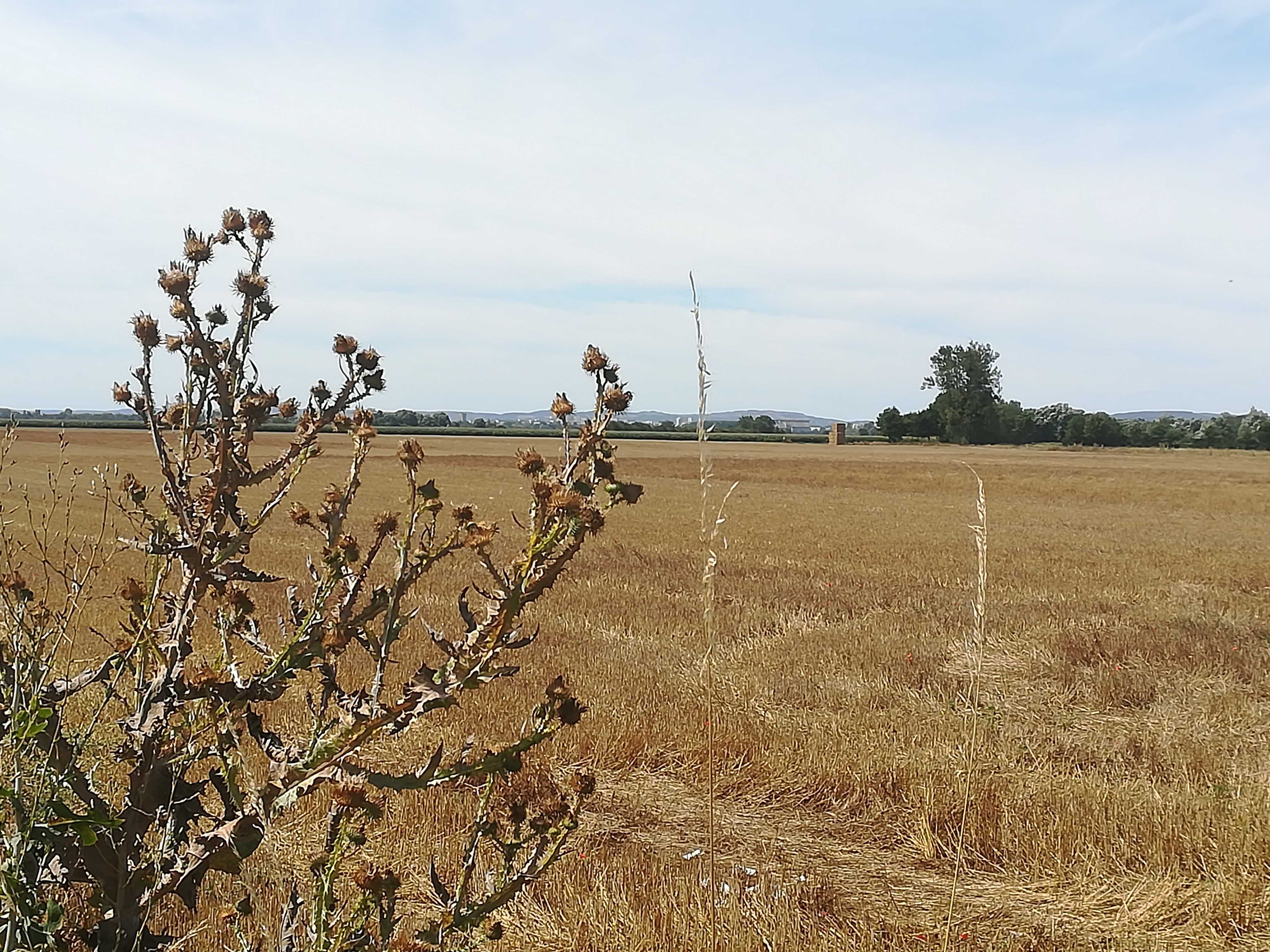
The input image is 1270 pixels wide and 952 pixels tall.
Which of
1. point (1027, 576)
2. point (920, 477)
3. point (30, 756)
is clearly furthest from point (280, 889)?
point (920, 477)

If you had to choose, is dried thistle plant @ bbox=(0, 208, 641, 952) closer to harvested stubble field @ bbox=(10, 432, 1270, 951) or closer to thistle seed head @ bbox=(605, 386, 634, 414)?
thistle seed head @ bbox=(605, 386, 634, 414)

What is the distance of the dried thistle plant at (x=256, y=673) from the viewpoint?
226cm

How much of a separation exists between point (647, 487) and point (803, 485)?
288 inches

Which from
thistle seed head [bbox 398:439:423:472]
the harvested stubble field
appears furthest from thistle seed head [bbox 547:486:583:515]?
the harvested stubble field

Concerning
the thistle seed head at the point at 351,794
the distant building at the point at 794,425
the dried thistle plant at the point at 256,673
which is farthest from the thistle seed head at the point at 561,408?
the distant building at the point at 794,425

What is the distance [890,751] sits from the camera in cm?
705

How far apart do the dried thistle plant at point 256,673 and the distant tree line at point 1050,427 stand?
8357cm

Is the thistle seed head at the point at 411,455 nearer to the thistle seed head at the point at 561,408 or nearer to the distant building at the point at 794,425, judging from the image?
the thistle seed head at the point at 561,408

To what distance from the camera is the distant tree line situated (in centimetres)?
8094

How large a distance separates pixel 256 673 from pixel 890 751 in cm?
516

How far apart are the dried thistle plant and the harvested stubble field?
101cm

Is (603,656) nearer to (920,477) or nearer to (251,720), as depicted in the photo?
(251,720)

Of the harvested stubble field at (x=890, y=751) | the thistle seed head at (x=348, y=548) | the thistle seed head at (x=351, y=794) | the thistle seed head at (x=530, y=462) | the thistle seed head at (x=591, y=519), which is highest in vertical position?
the thistle seed head at (x=530, y=462)

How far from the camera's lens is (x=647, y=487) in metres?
35.3
